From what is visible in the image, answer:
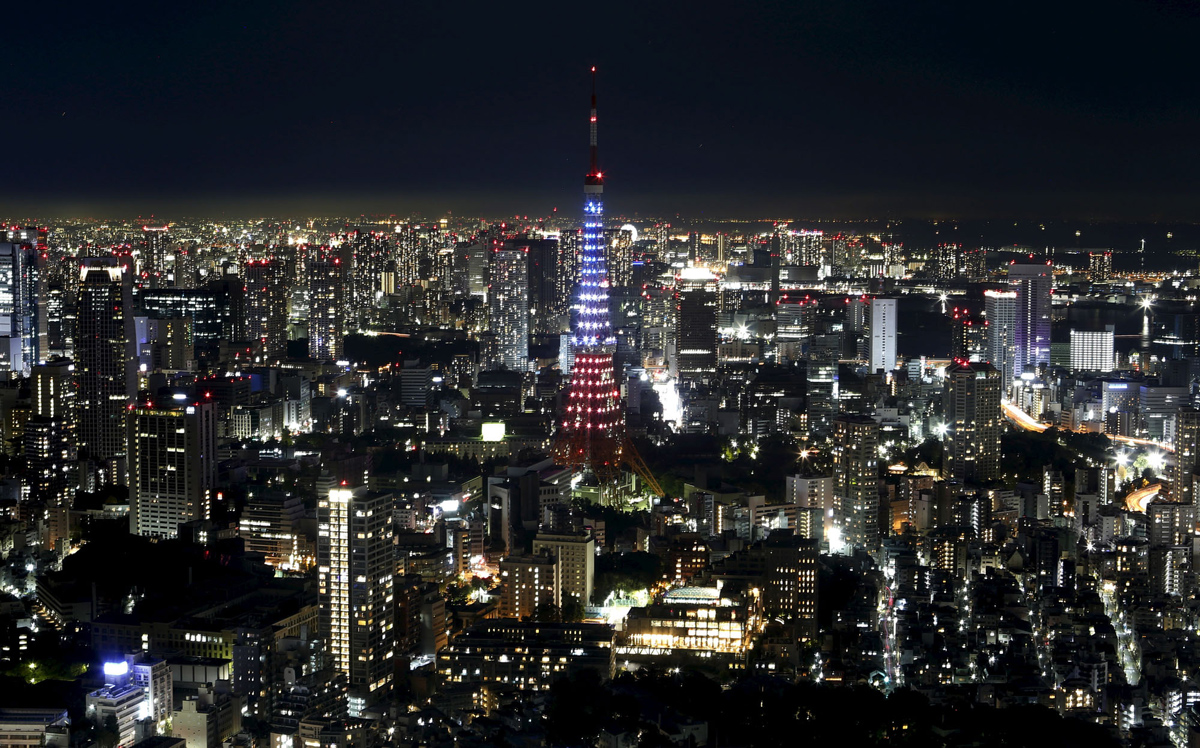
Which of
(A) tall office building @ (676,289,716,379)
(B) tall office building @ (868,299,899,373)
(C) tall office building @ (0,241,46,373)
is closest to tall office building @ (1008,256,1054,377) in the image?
(B) tall office building @ (868,299,899,373)

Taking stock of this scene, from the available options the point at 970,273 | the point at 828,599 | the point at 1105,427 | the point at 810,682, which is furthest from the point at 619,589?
the point at 970,273

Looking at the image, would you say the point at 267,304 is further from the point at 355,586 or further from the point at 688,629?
the point at 688,629

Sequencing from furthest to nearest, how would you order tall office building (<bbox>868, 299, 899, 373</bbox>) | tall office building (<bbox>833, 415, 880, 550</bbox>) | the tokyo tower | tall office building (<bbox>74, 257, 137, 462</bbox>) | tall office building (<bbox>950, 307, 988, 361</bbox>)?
tall office building (<bbox>868, 299, 899, 373</bbox>) → tall office building (<bbox>950, 307, 988, 361</bbox>) → tall office building (<bbox>74, 257, 137, 462</bbox>) → the tokyo tower → tall office building (<bbox>833, 415, 880, 550</bbox>)

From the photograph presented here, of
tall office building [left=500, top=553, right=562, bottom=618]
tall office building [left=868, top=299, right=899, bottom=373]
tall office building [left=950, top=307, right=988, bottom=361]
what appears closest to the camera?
tall office building [left=500, top=553, right=562, bottom=618]

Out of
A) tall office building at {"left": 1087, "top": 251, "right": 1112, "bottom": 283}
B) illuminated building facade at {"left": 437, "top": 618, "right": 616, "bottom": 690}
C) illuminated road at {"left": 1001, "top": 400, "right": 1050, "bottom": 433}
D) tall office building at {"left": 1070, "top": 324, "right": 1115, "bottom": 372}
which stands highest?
tall office building at {"left": 1087, "top": 251, "right": 1112, "bottom": 283}

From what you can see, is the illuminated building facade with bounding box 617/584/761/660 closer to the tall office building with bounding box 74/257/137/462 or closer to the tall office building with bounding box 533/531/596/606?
the tall office building with bounding box 533/531/596/606

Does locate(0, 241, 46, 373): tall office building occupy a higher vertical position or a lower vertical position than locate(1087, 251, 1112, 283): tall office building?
lower

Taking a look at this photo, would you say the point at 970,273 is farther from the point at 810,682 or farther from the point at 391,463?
the point at 810,682

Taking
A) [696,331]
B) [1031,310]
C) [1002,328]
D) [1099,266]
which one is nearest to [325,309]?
[696,331]
